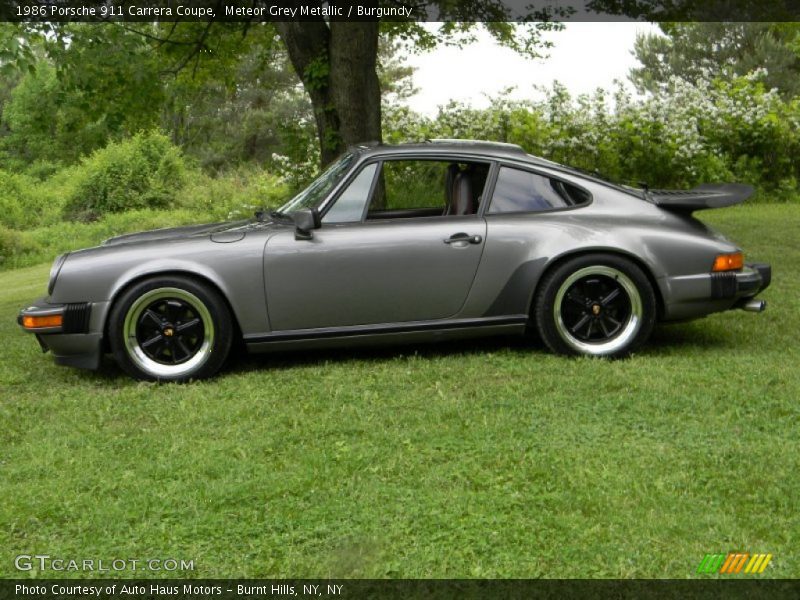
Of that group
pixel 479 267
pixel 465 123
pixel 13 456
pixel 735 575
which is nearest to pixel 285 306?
pixel 479 267

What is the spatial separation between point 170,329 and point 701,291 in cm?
345

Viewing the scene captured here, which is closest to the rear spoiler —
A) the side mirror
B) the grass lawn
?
the grass lawn

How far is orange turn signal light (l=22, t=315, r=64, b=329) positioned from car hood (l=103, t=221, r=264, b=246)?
640 mm

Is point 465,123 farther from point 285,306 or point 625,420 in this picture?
point 625,420

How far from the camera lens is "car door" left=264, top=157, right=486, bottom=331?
21.8ft

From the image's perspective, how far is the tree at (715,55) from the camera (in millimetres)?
38625

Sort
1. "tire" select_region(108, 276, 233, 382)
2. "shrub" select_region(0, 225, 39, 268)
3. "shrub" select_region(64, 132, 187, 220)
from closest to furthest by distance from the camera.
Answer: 1. "tire" select_region(108, 276, 233, 382)
2. "shrub" select_region(0, 225, 39, 268)
3. "shrub" select_region(64, 132, 187, 220)

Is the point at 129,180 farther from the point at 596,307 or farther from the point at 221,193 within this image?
the point at 596,307

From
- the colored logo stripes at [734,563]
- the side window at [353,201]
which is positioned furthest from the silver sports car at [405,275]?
the colored logo stripes at [734,563]

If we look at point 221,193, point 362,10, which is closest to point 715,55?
point 221,193

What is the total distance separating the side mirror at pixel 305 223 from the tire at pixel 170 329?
0.65 m

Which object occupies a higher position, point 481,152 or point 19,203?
point 481,152

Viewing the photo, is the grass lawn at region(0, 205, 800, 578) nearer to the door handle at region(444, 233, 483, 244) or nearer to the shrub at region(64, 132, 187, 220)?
the door handle at region(444, 233, 483, 244)

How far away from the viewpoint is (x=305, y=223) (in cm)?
663
